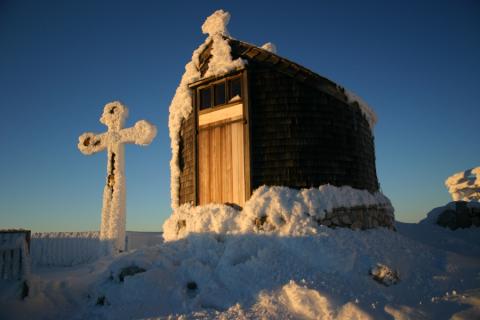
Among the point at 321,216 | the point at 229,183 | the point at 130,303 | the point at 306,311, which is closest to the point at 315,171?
the point at 321,216

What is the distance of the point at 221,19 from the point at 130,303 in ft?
31.4

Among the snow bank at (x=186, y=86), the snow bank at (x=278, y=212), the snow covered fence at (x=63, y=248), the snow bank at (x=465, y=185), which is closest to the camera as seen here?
the snow bank at (x=278, y=212)

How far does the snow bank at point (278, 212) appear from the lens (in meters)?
8.62

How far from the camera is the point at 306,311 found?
18.8 feet

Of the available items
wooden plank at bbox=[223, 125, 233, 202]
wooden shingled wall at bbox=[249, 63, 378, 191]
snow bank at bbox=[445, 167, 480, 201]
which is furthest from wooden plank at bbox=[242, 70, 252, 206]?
snow bank at bbox=[445, 167, 480, 201]

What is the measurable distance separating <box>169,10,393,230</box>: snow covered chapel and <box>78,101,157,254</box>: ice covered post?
2.67 meters

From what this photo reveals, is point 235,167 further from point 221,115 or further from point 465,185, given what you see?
point 465,185

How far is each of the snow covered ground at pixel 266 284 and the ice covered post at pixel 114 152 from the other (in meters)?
3.67

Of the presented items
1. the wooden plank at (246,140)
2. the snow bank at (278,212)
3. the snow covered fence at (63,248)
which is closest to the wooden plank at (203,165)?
the snow bank at (278,212)

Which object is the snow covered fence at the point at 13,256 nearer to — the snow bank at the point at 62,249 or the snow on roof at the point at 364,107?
the snow bank at the point at 62,249

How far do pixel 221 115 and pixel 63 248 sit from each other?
11261 mm

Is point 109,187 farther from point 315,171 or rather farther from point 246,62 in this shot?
point 315,171

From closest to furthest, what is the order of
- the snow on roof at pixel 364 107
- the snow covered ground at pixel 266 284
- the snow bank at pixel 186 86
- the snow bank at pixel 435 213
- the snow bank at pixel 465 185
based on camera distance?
the snow covered ground at pixel 266 284
the snow on roof at pixel 364 107
the snow bank at pixel 186 86
the snow bank at pixel 435 213
the snow bank at pixel 465 185

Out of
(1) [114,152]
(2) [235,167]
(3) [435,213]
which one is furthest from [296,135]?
(3) [435,213]
